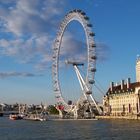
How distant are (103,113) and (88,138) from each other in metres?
80.9

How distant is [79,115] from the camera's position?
106 meters

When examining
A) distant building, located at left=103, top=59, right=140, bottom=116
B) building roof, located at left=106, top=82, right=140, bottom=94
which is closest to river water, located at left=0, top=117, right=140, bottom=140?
distant building, located at left=103, top=59, right=140, bottom=116

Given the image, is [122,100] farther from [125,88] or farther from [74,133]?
[74,133]

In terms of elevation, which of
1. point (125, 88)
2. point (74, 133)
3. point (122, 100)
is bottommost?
point (74, 133)

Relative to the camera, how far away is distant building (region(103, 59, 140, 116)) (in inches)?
4281

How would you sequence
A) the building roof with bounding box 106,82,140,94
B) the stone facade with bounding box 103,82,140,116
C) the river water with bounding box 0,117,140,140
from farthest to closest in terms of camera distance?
the building roof with bounding box 106,82,140,94, the stone facade with bounding box 103,82,140,116, the river water with bounding box 0,117,140,140

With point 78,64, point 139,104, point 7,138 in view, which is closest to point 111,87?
point 139,104

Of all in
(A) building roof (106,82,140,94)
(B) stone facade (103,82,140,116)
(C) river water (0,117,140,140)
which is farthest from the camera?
(A) building roof (106,82,140,94)

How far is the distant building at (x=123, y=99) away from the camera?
357 ft

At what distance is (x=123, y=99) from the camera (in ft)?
386

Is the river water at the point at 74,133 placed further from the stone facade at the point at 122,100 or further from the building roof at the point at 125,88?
the building roof at the point at 125,88

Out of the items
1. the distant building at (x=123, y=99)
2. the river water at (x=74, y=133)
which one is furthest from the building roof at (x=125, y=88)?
the river water at (x=74, y=133)

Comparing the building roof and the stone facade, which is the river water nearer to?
the stone facade

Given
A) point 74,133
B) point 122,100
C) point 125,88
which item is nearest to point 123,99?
point 122,100
